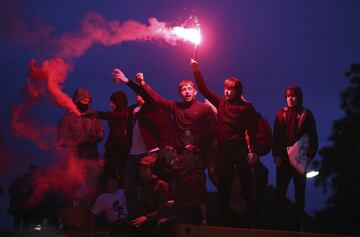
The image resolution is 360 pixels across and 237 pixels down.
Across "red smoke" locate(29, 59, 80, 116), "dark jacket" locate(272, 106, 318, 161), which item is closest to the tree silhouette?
"dark jacket" locate(272, 106, 318, 161)

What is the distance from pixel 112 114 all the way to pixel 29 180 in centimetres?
282

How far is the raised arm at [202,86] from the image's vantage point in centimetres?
1141

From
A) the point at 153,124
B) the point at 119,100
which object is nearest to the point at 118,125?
the point at 119,100

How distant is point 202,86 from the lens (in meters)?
11.4

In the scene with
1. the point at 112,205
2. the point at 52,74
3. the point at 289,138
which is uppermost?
the point at 52,74

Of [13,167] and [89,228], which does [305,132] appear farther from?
[13,167]

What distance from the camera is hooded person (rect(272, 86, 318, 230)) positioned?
1079 cm

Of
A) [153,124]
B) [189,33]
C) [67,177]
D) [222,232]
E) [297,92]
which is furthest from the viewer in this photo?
[67,177]

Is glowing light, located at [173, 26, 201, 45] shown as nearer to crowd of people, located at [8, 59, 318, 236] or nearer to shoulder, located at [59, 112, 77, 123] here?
crowd of people, located at [8, 59, 318, 236]

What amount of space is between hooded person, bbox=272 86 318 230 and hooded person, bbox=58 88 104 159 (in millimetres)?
4562

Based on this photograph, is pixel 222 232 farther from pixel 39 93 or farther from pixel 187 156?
pixel 39 93

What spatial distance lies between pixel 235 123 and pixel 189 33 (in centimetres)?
239

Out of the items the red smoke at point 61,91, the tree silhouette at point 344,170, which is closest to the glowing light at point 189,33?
the red smoke at point 61,91

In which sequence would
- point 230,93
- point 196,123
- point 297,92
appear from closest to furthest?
point 297,92
point 230,93
point 196,123
